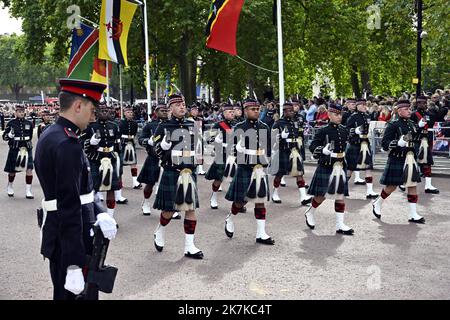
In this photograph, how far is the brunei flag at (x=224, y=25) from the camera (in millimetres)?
13039

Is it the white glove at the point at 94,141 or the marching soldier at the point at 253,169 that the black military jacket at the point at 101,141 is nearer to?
the white glove at the point at 94,141

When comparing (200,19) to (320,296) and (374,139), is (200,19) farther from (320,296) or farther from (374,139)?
(320,296)

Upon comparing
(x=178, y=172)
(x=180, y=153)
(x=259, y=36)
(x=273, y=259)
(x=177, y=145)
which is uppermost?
(x=259, y=36)

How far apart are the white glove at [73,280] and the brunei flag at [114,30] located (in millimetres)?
15040

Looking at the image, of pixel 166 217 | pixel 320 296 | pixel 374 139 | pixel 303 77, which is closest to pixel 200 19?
pixel 374 139

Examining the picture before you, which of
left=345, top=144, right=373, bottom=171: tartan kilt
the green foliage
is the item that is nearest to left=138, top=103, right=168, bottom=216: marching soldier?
left=345, top=144, right=373, bottom=171: tartan kilt

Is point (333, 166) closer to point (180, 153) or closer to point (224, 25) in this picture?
point (180, 153)

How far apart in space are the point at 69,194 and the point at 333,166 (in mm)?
Answer: 5554

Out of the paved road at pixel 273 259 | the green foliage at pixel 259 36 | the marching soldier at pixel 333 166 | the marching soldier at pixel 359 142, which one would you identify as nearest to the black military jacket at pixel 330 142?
the marching soldier at pixel 333 166

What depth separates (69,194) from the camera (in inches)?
144

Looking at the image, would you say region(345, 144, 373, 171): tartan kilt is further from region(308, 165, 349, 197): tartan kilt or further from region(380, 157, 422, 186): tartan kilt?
region(308, 165, 349, 197): tartan kilt

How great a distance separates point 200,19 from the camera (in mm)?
24469

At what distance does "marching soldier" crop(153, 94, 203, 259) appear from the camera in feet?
24.0

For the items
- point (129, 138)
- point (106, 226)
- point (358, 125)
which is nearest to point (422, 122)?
point (358, 125)
